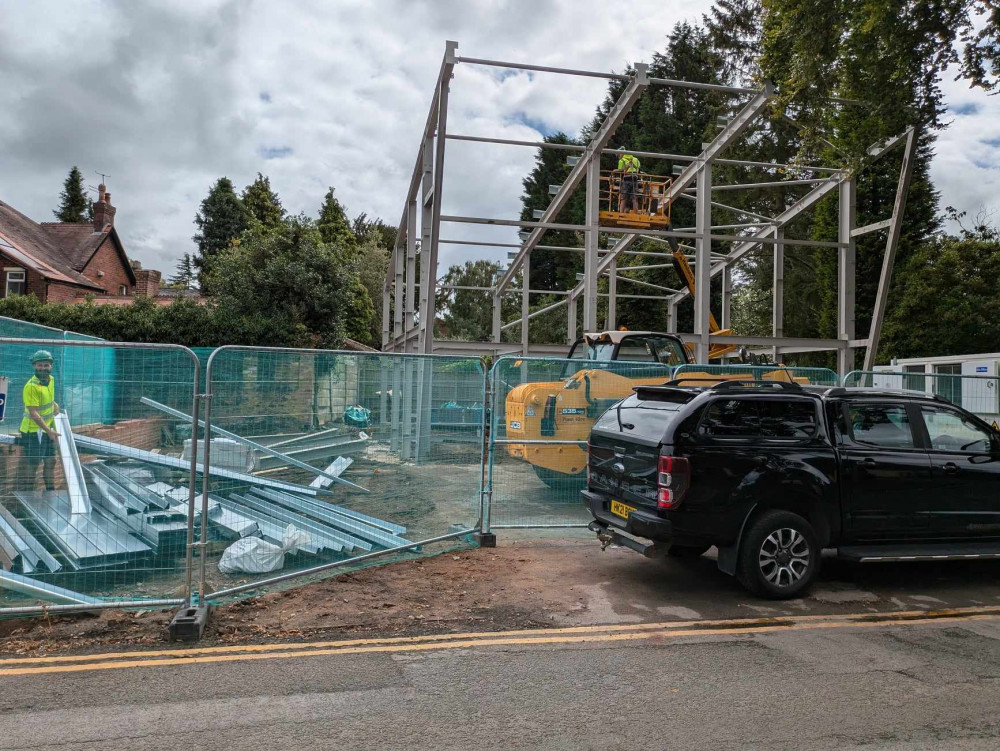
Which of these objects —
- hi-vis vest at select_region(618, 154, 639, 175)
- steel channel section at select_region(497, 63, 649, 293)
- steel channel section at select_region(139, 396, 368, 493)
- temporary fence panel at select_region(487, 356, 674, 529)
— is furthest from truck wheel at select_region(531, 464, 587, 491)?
hi-vis vest at select_region(618, 154, 639, 175)

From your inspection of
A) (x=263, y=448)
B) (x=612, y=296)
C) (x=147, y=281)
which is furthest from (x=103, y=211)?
(x=263, y=448)

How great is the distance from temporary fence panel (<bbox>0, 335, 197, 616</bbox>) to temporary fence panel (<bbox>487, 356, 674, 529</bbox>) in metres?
3.38

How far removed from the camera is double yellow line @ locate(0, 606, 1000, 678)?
15.7 feet

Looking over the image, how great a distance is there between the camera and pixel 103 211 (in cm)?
4256

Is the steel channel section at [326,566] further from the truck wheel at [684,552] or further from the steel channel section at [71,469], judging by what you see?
the truck wheel at [684,552]

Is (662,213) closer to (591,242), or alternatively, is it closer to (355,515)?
(591,242)

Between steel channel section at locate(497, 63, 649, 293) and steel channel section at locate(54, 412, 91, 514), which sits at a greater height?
steel channel section at locate(497, 63, 649, 293)

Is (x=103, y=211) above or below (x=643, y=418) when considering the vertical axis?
above

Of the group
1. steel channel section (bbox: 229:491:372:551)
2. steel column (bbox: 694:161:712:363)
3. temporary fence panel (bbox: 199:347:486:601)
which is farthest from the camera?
steel column (bbox: 694:161:712:363)

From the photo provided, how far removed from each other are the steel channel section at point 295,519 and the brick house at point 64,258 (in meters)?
26.7

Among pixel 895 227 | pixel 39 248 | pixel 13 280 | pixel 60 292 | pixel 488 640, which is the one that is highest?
pixel 39 248

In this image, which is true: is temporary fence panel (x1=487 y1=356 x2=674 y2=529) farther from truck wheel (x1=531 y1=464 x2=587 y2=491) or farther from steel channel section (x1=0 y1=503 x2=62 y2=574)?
steel channel section (x1=0 y1=503 x2=62 y2=574)

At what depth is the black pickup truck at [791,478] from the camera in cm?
619

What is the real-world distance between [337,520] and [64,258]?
129ft
